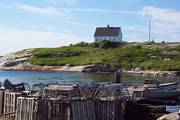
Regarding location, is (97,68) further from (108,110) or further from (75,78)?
(108,110)

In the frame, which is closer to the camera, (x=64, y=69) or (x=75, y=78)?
(x=75, y=78)

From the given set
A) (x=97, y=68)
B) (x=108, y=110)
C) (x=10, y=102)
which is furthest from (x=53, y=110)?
(x=97, y=68)

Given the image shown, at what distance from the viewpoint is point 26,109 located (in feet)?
130

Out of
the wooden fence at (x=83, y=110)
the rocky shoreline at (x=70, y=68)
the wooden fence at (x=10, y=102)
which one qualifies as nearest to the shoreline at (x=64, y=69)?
the rocky shoreline at (x=70, y=68)

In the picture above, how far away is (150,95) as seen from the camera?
165 feet

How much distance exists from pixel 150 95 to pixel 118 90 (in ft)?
20.5

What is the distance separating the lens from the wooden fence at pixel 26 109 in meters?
39.0

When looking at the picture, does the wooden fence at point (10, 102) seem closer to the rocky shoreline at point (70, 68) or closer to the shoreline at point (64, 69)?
the shoreline at point (64, 69)

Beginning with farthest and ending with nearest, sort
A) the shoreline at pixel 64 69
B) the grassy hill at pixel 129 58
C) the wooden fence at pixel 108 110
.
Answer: the grassy hill at pixel 129 58
the shoreline at pixel 64 69
the wooden fence at pixel 108 110

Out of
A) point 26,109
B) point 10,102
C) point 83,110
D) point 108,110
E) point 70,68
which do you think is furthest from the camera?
point 70,68

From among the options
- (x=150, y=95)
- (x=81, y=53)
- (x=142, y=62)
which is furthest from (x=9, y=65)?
(x=150, y=95)

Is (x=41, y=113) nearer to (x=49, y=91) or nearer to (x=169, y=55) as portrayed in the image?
(x=49, y=91)

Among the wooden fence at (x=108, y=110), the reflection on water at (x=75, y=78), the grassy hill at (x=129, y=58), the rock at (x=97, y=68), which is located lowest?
the wooden fence at (x=108, y=110)

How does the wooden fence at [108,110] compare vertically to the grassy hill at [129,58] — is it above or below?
below
